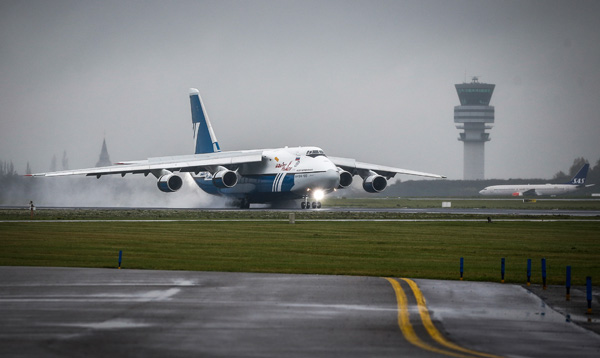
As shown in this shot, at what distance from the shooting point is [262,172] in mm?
68125

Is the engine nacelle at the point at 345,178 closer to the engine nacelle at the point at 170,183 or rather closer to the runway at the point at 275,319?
the engine nacelle at the point at 170,183

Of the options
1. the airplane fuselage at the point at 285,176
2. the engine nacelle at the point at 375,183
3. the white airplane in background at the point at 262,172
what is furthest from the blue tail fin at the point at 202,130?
the engine nacelle at the point at 375,183

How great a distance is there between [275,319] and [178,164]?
54.2 metres

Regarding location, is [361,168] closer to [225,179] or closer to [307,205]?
[307,205]

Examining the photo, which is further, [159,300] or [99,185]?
[99,185]

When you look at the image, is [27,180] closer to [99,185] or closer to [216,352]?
[99,185]

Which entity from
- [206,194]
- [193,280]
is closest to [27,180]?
[206,194]

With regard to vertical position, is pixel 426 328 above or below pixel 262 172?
below

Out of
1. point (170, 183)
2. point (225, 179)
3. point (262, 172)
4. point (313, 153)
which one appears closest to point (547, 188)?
point (313, 153)

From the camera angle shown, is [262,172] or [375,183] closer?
[262,172]

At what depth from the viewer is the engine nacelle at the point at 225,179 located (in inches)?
2576

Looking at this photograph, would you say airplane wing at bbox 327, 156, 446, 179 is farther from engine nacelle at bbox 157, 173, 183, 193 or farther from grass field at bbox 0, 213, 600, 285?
grass field at bbox 0, 213, 600, 285

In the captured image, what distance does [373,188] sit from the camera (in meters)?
69.5

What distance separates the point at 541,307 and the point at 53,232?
26.3 m
